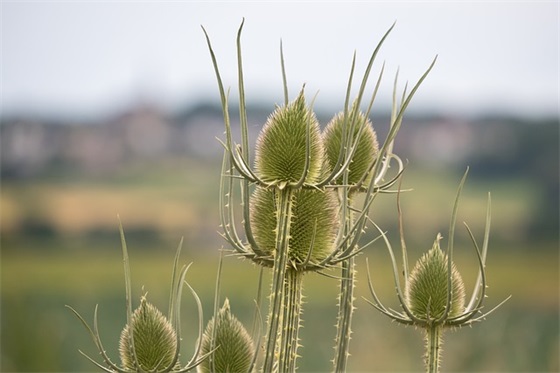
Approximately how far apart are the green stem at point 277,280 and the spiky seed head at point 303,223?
0.10 metres

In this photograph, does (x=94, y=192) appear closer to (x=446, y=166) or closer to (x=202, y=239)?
(x=202, y=239)

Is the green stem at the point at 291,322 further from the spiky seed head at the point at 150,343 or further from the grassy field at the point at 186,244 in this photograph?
the grassy field at the point at 186,244

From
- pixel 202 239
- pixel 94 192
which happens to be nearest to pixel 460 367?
pixel 202 239

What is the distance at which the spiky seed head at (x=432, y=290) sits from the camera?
6.39 ft

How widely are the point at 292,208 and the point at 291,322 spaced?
0.80 ft

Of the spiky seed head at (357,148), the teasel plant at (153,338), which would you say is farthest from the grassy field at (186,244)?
the teasel plant at (153,338)

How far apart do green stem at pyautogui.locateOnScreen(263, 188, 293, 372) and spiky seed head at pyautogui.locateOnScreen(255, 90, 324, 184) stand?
3.6 inches

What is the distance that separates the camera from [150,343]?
173 cm

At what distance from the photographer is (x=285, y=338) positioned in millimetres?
1673

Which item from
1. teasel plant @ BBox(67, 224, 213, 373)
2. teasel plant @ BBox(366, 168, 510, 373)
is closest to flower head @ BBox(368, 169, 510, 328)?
teasel plant @ BBox(366, 168, 510, 373)

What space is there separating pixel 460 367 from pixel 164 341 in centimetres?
541

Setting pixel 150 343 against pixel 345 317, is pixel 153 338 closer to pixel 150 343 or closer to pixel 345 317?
pixel 150 343

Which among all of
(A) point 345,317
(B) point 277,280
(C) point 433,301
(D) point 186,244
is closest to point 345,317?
(A) point 345,317

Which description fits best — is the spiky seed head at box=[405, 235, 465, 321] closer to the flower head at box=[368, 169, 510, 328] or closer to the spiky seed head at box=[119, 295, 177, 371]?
the flower head at box=[368, 169, 510, 328]
